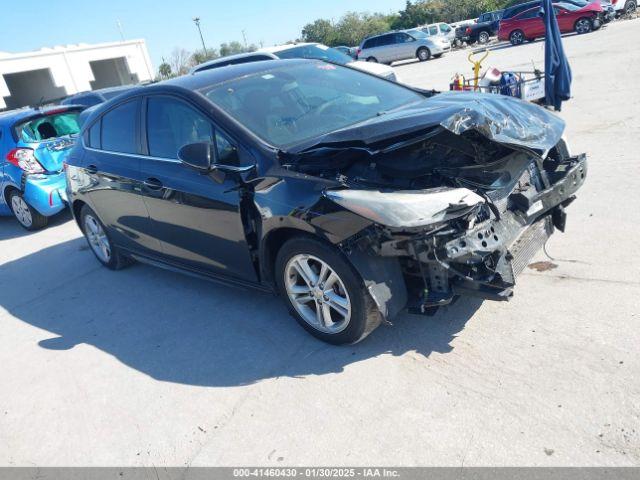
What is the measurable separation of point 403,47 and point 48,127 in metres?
24.1

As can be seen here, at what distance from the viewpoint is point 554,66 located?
29.9ft

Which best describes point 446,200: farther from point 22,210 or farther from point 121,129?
point 22,210

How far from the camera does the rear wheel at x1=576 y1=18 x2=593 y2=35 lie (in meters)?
23.8

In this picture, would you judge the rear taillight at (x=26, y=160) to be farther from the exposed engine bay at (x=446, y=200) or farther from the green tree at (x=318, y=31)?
the green tree at (x=318, y=31)

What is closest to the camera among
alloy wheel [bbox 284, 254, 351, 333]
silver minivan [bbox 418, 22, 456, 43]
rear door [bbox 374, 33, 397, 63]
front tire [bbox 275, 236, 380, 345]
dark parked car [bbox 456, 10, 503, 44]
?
front tire [bbox 275, 236, 380, 345]

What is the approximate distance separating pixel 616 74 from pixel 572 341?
35.7 ft

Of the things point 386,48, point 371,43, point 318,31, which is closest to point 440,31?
point 386,48

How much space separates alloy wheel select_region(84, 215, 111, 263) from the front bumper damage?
12.1 ft

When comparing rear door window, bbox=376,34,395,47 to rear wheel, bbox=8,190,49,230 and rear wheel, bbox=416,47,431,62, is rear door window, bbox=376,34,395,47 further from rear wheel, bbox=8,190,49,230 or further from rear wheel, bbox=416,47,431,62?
rear wheel, bbox=8,190,49,230

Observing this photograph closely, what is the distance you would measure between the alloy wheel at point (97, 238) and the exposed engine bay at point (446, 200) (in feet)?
10.9

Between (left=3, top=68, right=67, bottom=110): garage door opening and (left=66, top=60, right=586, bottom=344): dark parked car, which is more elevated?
(left=3, top=68, right=67, bottom=110): garage door opening

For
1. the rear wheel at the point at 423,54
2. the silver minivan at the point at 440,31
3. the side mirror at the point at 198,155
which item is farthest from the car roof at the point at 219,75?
the silver minivan at the point at 440,31

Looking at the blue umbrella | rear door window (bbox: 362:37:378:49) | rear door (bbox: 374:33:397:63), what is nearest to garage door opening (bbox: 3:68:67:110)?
rear door window (bbox: 362:37:378:49)

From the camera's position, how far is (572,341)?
3244mm
